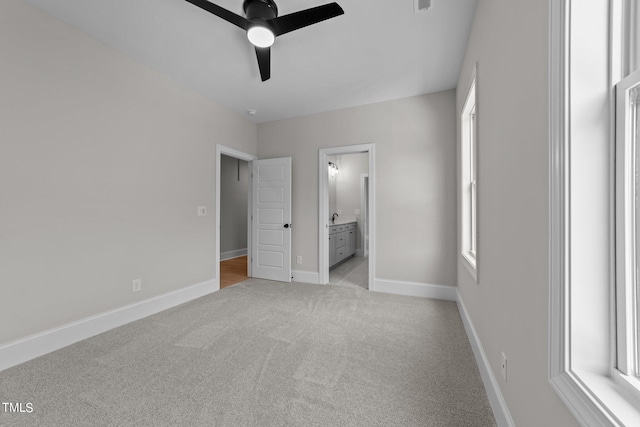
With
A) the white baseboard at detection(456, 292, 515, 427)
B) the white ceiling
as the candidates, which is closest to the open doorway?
the white ceiling

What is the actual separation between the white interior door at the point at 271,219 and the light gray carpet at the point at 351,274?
856 mm

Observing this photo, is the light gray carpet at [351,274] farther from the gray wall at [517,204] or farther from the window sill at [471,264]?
the gray wall at [517,204]

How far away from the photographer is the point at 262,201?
171 inches

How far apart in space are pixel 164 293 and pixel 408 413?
2802 millimetres

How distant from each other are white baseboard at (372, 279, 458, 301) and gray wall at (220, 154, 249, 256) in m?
3.98

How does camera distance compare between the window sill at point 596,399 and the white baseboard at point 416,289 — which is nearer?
the window sill at point 596,399

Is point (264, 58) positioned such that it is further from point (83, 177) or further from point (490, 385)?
point (490, 385)

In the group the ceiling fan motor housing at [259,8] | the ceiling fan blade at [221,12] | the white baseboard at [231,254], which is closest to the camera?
the ceiling fan blade at [221,12]

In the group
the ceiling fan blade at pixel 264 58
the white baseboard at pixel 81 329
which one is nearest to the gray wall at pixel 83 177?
the white baseboard at pixel 81 329

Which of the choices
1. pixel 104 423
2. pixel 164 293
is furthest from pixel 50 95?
pixel 104 423

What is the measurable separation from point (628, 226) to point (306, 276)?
12.1ft

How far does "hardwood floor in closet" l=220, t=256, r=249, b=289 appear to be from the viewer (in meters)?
4.17

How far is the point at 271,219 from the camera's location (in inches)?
168

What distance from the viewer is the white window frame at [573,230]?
2.31ft
